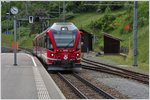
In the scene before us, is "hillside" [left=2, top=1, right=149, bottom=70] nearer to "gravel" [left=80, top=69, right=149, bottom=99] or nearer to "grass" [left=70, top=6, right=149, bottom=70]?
"grass" [left=70, top=6, right=149, bottom=70]

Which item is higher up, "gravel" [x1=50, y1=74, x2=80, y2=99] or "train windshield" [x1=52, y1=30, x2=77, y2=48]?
"train windshield" [x1=52, y1=30, x2=77, y2=48]

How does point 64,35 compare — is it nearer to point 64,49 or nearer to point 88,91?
point 64,49

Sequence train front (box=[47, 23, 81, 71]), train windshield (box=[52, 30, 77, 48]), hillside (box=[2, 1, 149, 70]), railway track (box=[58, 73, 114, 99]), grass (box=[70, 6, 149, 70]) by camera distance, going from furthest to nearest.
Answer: hillside (box=[2, 1, 149, 70]) → grass (box=[70, 6, 149, 70]) → train windshield (box=[52, 30, 77, 48]) → train front (box=[47, 23, 81, 71]) → railway track (box=[58, 73, 114, 99])

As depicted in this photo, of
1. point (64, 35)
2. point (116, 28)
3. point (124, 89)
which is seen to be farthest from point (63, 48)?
point (116, 28)

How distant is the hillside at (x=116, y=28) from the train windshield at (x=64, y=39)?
12530mm

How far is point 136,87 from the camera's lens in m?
20.1

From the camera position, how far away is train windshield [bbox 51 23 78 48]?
2891 centimetres

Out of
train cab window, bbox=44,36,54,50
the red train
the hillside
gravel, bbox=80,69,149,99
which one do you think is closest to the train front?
the red train

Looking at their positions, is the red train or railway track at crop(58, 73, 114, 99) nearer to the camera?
railway track at crop(58, 73, 114, 99)

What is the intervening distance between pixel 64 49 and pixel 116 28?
53.1 metres

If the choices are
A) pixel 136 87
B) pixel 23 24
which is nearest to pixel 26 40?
pixel 23 24

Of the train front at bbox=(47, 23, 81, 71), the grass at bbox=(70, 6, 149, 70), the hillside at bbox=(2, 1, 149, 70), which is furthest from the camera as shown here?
the hillside at bbox=(2, 1, 149, 70)

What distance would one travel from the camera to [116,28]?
81.2 metres

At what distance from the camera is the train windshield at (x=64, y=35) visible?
28.9 metres
